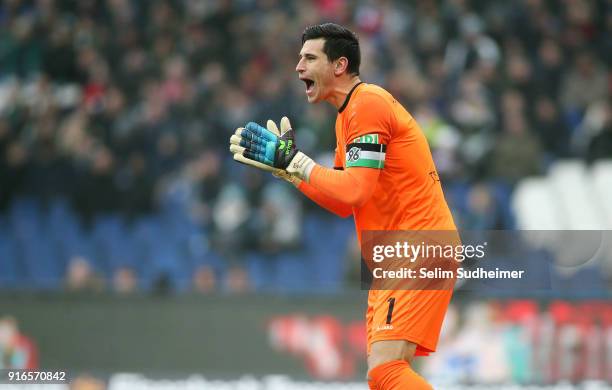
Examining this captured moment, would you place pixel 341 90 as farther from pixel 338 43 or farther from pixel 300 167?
pixel 300 167

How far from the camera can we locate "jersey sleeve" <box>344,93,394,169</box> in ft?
19.1

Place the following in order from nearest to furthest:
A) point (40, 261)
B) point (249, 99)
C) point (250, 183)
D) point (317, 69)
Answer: point (317, 69), point (250, 183), point (40, 261), point (249, 99)

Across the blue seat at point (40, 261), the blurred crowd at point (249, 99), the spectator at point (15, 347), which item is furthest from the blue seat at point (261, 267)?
the spectator at point (15, 347)

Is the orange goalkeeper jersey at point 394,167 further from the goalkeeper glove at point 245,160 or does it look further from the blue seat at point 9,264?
the blue seat at point 9,264

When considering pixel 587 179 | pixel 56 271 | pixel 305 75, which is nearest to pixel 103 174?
pixel 56 271

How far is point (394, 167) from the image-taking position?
6027 mm

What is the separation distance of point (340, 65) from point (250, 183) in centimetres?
757

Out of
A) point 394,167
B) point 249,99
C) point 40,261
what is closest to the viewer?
point 394,167

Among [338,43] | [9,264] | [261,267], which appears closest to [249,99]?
[261,267]

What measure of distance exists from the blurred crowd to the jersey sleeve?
21.6 ft

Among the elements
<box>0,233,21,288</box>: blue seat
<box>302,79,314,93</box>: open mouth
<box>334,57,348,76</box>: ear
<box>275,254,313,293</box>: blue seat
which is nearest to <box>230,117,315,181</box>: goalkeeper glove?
<box>302,79,314,93</box>: open mouth

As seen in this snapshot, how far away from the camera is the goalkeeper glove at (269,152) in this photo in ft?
19.3

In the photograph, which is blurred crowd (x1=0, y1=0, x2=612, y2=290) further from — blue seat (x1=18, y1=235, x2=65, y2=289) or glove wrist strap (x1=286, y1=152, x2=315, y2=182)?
glove wrist strap (x1=286, y1=152, x2=315, y2=182)

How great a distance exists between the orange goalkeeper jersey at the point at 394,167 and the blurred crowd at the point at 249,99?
6280mm
